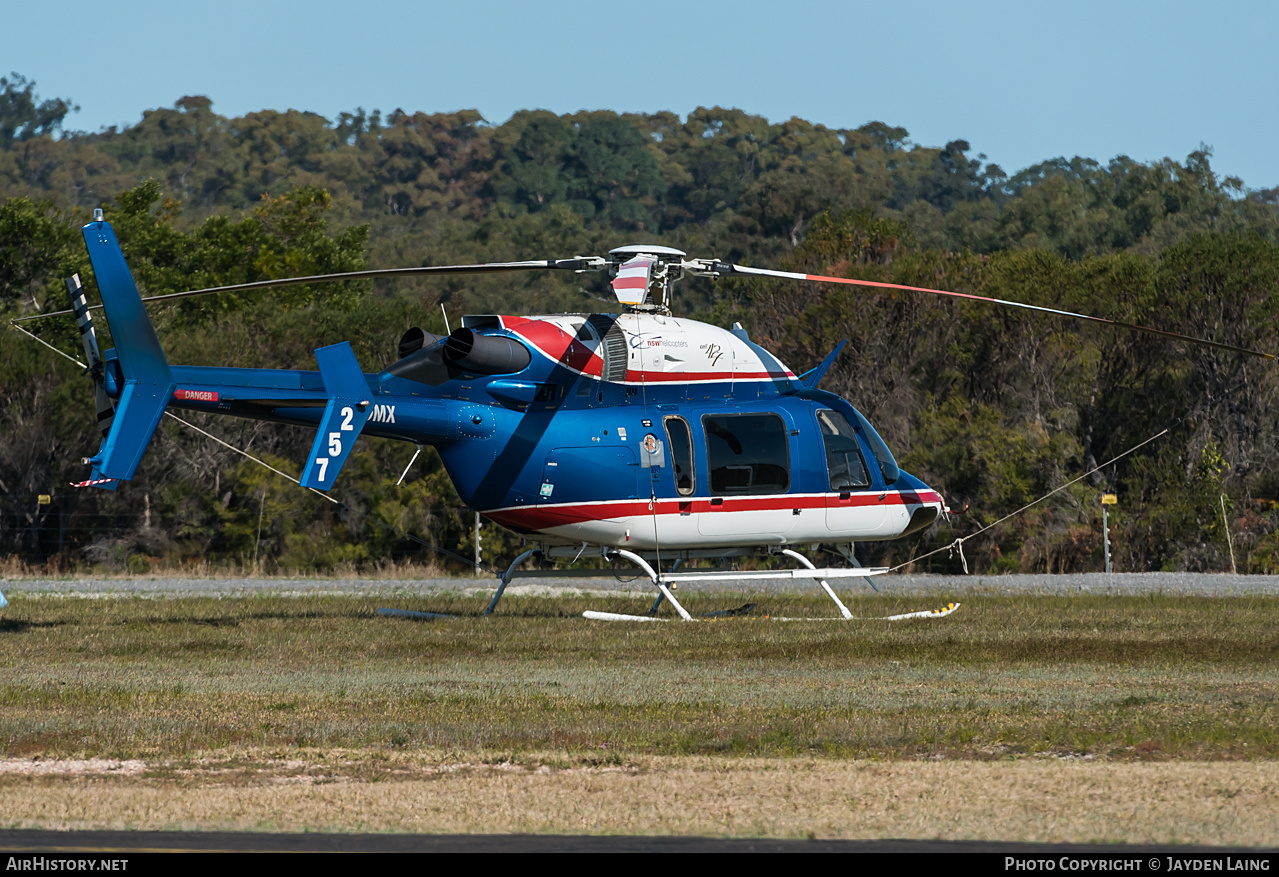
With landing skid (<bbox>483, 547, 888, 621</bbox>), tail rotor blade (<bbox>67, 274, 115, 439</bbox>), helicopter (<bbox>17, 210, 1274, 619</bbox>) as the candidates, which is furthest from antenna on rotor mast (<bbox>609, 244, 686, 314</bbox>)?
tail rotor blade (<bbox>67, 274, 115, 439</bbox>)

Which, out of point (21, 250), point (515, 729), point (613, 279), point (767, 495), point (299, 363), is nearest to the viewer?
point (515, 729)

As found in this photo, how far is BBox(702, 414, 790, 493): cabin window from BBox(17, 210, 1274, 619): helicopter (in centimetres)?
2

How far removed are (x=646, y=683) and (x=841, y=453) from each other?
750cm

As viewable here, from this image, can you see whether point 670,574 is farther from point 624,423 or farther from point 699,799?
point 699,799

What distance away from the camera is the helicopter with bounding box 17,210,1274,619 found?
18.2 metres

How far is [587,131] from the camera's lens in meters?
157

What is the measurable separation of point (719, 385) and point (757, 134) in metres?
161

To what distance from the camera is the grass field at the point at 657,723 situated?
8.55 metres

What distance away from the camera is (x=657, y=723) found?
11672 millimetres

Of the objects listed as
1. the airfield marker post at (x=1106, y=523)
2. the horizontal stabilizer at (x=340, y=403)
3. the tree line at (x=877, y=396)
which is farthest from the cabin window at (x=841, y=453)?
the tree line at (x=877, y=396)

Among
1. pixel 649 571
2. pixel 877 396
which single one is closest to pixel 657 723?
pixel 649 571

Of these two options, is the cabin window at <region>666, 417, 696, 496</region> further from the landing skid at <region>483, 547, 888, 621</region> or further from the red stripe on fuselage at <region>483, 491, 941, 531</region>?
the landing skid at <region>483, 547, 888, 621</region>

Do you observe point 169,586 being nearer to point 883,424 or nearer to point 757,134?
point 883,424

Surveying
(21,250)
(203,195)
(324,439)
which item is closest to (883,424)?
(324,439)
